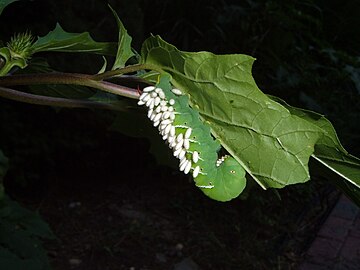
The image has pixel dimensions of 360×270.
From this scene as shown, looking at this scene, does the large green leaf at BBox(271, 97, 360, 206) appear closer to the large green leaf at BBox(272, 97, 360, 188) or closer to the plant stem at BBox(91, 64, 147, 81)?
the large green leaf at BBox(272, 97, 360, 188)

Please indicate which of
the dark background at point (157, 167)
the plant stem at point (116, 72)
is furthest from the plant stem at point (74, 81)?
the dark background at point (157, 167)

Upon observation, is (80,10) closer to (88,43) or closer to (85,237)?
(85,237)

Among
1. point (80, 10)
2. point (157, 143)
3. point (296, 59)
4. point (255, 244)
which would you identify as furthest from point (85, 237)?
point (157, 143)

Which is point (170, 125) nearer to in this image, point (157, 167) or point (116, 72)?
point (116, 72)

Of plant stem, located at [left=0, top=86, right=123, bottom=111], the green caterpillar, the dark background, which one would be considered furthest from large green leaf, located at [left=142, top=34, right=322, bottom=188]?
the dark background

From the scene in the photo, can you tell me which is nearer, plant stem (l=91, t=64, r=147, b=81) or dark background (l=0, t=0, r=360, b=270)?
plant stem (l=91, t=64, r=147, b=81)

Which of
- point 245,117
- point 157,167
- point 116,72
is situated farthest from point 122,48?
point 157,167
